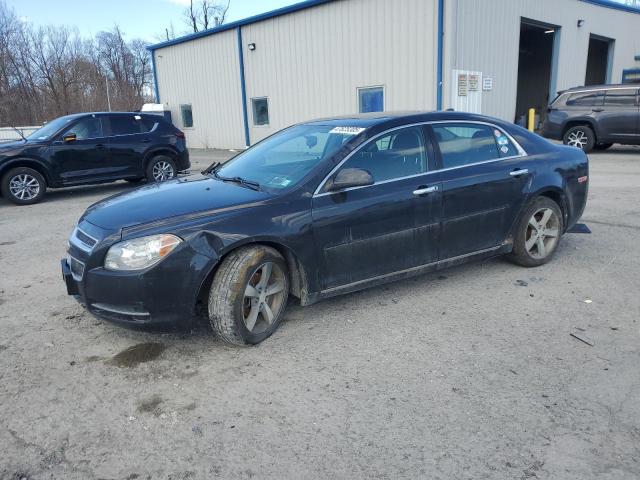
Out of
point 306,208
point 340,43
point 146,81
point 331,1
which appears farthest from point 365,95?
point 146,81

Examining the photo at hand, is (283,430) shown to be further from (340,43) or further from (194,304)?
(340,43)

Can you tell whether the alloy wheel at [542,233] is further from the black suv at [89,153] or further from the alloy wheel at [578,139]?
the alloy wheel at [578,139]

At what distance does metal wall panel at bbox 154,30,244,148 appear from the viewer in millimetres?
21297

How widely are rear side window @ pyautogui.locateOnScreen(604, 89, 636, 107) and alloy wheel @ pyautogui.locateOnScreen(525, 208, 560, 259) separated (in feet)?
35.0

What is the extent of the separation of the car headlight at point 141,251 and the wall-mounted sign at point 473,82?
13.8 metres

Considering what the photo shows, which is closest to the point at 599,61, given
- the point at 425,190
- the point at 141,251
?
the point at 425,190

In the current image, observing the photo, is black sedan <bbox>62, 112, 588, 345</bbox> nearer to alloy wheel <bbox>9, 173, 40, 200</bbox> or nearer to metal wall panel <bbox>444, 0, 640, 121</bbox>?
alloy wheel <bbox>9, 173, 40, 200</bbox>

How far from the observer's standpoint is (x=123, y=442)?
8.64 ft

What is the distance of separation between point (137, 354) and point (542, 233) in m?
3.88

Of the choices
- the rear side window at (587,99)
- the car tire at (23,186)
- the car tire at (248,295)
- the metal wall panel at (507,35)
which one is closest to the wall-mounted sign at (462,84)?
the metal wall panel at (507,35)

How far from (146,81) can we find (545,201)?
2274 inches

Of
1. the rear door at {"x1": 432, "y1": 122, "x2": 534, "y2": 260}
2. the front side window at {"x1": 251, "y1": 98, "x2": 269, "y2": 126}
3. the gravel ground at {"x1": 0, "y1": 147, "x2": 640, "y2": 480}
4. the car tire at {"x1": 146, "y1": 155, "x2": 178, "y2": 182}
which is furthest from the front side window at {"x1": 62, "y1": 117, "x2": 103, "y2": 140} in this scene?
the front side window at {"x1": 251, "y1": 98, "x2": 269, "y2": 126}

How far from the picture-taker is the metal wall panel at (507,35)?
47.3 feet

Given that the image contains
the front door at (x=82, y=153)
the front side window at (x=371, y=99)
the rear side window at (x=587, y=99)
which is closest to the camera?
the front door at (x=82, y=153)
